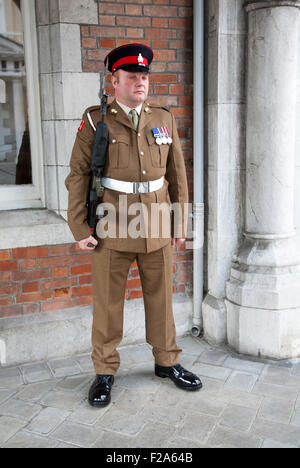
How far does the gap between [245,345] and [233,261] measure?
2.06 ft

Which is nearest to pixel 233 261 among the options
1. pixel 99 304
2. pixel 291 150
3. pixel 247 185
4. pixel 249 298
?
pixel 249 298

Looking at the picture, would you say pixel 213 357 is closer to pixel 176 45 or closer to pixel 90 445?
pixel 90 445

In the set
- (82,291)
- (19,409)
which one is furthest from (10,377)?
(82,291)

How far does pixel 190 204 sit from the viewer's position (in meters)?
3.94

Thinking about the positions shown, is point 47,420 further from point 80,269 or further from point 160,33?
point 160,33

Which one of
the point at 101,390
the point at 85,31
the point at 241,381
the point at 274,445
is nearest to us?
the point at 274,445

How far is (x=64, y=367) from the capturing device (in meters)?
3.57

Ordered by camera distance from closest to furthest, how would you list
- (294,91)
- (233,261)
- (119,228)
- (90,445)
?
1. (90,445)
2. (119,228)
3. (294,91)
4. (233,261)

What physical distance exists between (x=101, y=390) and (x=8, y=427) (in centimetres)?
57

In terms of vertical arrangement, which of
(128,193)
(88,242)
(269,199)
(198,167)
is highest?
(198,167)

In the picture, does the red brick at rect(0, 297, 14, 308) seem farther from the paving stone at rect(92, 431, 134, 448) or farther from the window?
the paving stone at rect(92, 431, 134, 448)

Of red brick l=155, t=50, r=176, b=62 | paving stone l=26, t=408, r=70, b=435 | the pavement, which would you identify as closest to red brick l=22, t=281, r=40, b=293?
the pavement

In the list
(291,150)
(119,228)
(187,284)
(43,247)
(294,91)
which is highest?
(294,91)

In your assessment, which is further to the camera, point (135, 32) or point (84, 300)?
point (84, 300)
